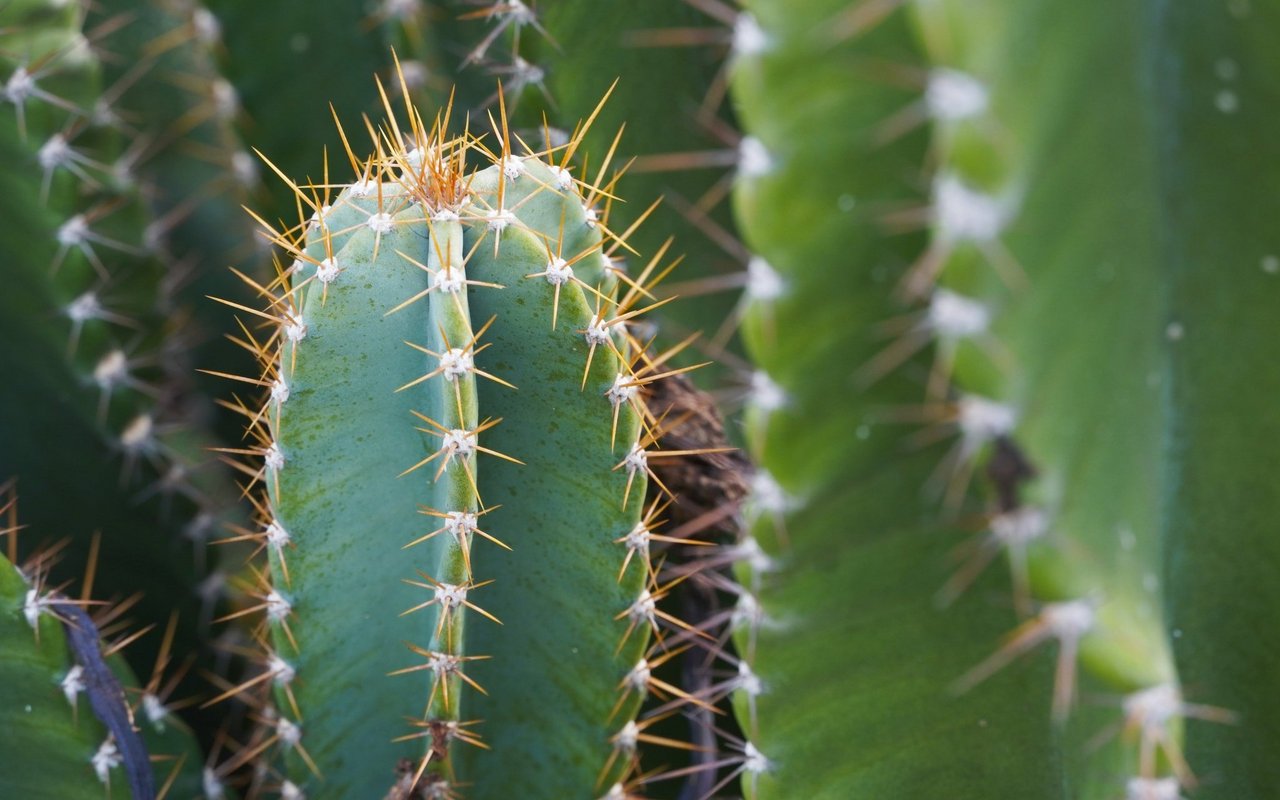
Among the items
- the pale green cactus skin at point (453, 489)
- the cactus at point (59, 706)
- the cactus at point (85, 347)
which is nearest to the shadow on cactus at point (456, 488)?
the pale green cactus skin at point (453, 489)

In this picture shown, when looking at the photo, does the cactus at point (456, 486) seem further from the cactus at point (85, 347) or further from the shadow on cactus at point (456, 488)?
the cactus at point (85, 347)

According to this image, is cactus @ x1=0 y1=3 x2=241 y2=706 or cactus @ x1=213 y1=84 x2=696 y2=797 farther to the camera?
cactus @ x1=0 y1=3 x2=241 y2=706

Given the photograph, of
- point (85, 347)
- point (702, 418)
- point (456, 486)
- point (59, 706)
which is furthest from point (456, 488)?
point (85, 347)

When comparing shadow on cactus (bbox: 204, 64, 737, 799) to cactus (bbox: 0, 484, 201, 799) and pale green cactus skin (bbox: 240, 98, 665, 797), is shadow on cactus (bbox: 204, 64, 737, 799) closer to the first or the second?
pale green cactus skin (bbox: 240, 98, 665, 797)

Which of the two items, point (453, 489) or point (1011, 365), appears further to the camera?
point (453, 489)

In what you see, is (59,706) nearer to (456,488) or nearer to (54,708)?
(54,708)

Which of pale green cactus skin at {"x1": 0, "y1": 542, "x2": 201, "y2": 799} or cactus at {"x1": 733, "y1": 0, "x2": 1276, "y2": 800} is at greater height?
cactus at {"x1": 733, "y1": 0, "x2": 1276, "y2": 800}

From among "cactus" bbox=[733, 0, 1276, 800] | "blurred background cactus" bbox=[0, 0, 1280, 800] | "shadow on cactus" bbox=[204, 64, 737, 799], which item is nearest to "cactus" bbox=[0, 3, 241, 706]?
"blurred background cactus" bbox=[0, 0, 1280, 800]
